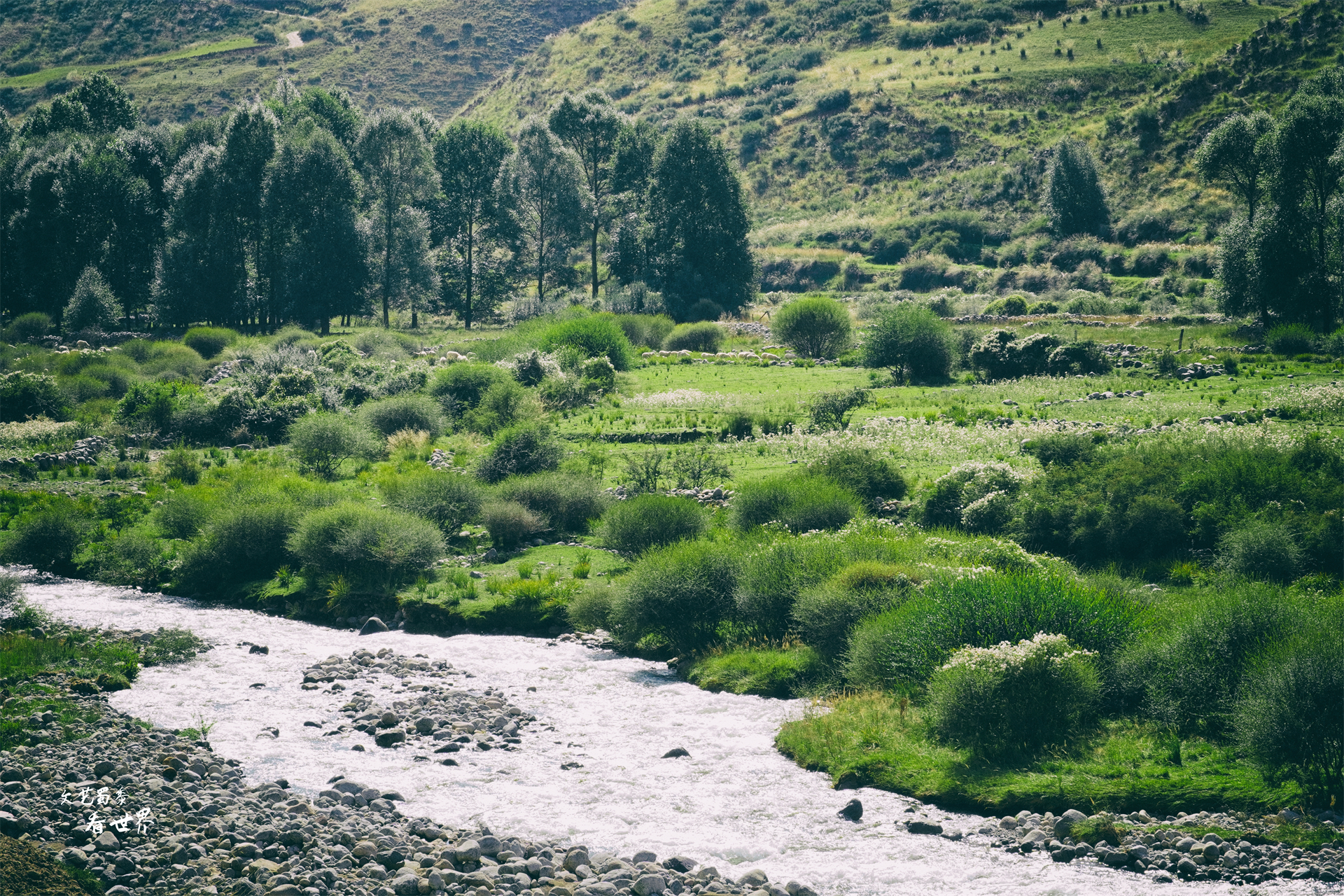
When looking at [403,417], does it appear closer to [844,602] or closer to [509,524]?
[509,524]

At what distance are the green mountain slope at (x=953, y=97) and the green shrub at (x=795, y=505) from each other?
62965 mm

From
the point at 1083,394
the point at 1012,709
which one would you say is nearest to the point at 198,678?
the point at 1012,709

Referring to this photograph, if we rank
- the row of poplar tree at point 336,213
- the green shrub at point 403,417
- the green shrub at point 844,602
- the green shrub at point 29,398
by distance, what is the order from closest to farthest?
the green shrub at point 844,602 < the green shrub at point 403,417 < the green shrub at point 29,398 < the row of poplar tree at point 336,213

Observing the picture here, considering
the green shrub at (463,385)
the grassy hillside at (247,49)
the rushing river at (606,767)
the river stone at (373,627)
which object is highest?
the grassy hillside at (247,49)

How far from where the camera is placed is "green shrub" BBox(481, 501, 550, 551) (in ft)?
99.7

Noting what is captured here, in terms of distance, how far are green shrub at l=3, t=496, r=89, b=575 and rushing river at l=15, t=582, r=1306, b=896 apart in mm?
5531

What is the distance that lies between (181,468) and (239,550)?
10451 millimetres

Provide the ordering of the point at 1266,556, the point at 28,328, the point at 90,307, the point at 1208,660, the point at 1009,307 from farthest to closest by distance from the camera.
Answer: the point at 90,307, the point at 1009,307, the point at 28,328, the point at 1266,556, the point at 1208,660

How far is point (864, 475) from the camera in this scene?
3030 centimetres

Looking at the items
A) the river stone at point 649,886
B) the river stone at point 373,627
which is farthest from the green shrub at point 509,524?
the river stone at point 649,886

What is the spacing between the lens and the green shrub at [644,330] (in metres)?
67.2

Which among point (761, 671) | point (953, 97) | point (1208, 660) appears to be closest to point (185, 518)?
point (761, 671)

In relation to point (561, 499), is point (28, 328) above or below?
above

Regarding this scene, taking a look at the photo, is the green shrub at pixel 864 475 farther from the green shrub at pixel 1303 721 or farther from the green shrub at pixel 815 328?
the green shrub at pixel 815 328
